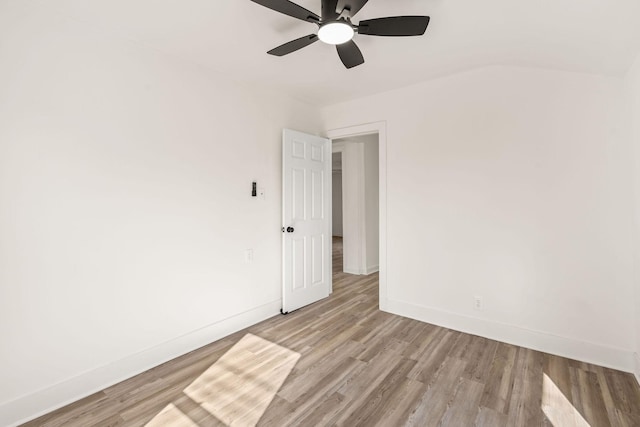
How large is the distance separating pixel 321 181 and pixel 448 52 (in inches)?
81.0

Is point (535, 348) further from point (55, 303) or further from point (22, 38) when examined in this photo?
point (22, 38)

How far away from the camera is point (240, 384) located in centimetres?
218

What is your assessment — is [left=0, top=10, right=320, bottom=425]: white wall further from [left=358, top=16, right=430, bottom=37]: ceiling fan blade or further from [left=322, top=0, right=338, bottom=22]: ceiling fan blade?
[left=358, top=16, right=430, bottom=37]: ceiling fan blade

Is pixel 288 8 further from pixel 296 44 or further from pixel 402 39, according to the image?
pixel 402 39

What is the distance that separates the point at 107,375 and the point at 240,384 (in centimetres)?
99

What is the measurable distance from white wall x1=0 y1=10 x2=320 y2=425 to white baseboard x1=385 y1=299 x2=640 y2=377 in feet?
6.36

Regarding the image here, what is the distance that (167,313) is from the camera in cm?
255

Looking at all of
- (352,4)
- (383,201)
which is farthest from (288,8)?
(383,201)

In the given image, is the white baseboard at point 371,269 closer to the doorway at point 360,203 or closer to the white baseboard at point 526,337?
the doorway at point 360,203

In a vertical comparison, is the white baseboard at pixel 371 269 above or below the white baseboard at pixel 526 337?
above

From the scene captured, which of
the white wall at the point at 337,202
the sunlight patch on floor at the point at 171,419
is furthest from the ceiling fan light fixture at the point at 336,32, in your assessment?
the white wall at the point at 337,202

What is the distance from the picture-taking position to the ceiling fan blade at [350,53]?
195 centimetres

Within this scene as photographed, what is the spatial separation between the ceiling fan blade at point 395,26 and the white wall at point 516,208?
153cm

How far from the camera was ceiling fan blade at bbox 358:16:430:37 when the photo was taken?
5.41ft
